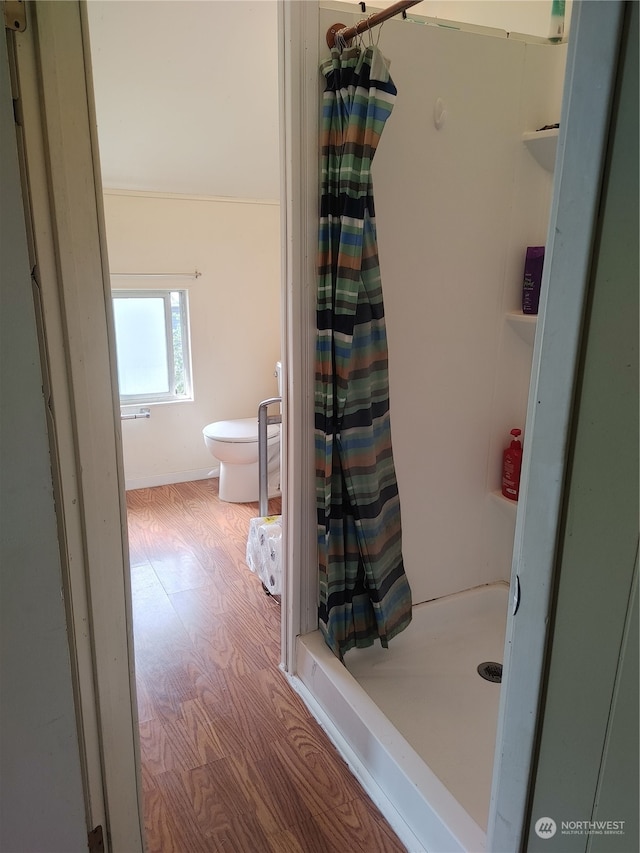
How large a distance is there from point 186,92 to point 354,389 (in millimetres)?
1662

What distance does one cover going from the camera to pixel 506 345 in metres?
2.10

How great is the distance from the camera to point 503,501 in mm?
2193

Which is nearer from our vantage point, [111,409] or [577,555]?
[577,555]

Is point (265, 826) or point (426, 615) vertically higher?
point (426, 615)

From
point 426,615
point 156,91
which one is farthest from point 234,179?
point 426,615

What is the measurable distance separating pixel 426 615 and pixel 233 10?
→ 230cm

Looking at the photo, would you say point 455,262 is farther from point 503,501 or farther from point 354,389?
point 503,501

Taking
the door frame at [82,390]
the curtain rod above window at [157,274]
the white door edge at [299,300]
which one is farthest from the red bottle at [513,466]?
the curtain rod above window at [157,274]

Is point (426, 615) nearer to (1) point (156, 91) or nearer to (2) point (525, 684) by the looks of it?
(2) point (525, 684)

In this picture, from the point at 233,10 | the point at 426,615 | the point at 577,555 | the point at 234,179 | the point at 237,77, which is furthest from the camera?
the point at 234,179

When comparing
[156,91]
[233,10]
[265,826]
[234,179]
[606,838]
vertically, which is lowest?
[265,826]

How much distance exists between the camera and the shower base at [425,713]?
143 centimetres

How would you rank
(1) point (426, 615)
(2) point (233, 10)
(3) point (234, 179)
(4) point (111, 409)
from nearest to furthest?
(4) point (111, 409) → (2) point (233, 10) → (1) point (426, 615) → (3) point (234, 179)

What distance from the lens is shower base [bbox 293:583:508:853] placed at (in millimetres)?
1434
